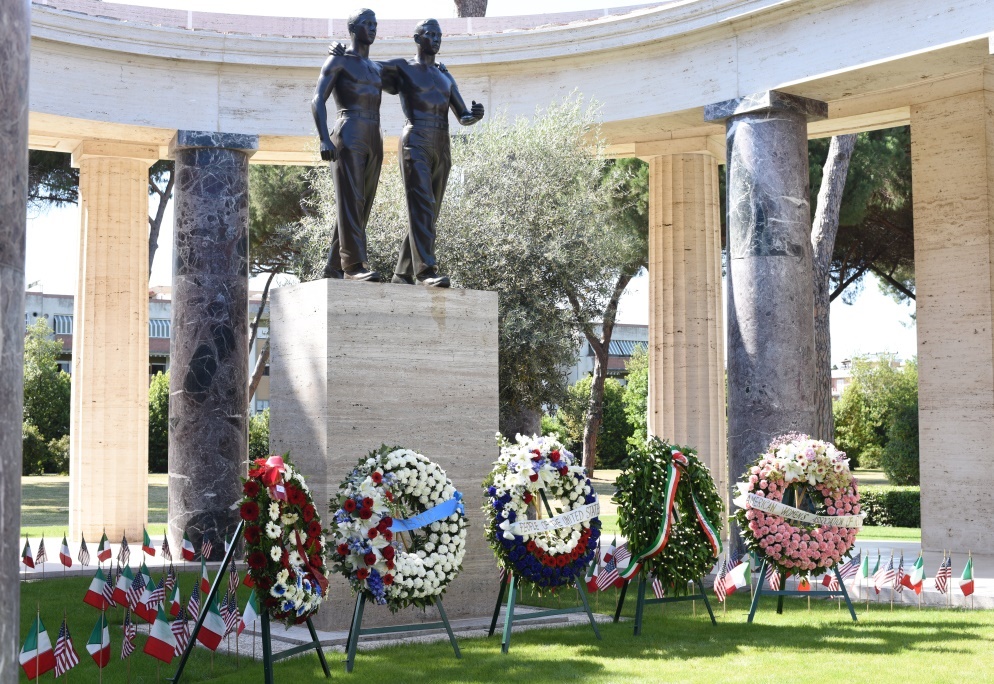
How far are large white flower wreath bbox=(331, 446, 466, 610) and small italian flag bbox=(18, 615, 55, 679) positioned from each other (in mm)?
2162

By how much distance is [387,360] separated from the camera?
35.0ft

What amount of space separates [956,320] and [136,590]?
11992 millimetres

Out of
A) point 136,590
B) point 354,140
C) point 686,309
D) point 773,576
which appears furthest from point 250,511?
point 686,309

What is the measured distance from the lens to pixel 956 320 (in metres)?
16.7

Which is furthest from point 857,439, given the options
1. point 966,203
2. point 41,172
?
point 41,172

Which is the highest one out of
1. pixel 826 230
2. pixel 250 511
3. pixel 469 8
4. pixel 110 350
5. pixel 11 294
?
pixel 469 8

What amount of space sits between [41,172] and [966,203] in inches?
782

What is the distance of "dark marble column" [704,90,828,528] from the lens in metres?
14.3

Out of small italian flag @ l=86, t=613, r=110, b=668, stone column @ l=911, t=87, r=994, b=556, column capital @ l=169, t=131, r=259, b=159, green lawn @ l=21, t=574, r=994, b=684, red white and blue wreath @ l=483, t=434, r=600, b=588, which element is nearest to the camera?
small italian flag @ l=86, t=613, r=110, b=668

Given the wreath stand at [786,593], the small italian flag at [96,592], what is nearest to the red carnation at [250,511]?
the small italian flag at [96,592]

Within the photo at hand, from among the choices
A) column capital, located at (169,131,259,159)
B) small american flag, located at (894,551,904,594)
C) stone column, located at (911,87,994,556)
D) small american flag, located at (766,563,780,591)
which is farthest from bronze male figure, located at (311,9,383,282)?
stone column, located at (911,87,994,556)

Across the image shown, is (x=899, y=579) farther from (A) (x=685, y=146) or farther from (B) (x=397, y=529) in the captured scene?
(A) (x=685, y=146)

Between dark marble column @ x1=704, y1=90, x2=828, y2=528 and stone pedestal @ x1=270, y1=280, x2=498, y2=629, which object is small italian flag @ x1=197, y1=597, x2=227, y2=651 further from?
dark marble column @ x1=704, y1=90, x2=828, y2=528

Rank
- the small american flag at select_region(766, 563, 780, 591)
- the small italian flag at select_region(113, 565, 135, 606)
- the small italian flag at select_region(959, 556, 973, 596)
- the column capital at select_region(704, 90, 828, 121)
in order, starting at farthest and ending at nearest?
the column capital at select_region(704, 90, 828, 121) < the small italian flag at select_region(959, 556, 973, 596) < the small american flag at select_region(766, 563, 780, 591) < the small italian flag at select_region(113, 565, 135, 606)
